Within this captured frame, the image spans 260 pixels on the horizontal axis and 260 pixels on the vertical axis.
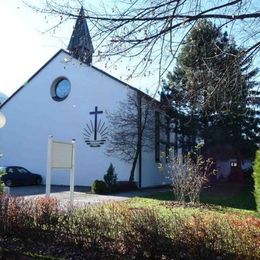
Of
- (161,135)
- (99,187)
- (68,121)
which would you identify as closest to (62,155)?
(99,187)

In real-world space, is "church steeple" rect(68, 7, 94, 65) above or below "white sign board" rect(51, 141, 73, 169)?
above

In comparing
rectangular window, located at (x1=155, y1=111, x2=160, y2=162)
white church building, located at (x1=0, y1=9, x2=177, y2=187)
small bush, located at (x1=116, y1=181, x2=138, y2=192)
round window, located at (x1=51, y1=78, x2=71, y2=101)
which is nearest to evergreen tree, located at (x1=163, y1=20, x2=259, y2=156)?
small bush, located at (x1=116, y1=181, x2=138, y2=192)

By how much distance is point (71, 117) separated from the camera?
34719 mm

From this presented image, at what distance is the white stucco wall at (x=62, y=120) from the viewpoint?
32.7 m

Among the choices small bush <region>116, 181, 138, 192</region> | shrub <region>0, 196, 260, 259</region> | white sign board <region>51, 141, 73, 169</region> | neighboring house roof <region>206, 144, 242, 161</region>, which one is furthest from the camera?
neighboring house roof <region>206, 144, 242, 161</region>

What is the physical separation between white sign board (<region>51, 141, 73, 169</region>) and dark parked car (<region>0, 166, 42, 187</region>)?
20.7 metres

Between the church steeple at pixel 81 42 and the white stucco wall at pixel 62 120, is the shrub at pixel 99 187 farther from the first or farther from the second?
the church steeple at pixel 81 42

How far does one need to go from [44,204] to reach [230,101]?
383 centimetres

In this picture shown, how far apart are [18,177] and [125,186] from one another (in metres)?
8.45

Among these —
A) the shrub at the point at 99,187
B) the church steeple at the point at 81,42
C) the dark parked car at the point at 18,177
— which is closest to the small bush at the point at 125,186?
the shrub at the point at 99,187

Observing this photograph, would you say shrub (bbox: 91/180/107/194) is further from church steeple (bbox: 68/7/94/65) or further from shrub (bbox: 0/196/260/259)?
church steeple (bbox: 68/7/94/65)

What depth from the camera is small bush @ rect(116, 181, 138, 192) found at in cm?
2859

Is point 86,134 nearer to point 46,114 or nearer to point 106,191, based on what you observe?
point 46,114

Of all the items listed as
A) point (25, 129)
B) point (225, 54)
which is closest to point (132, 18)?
point (225, 54)
